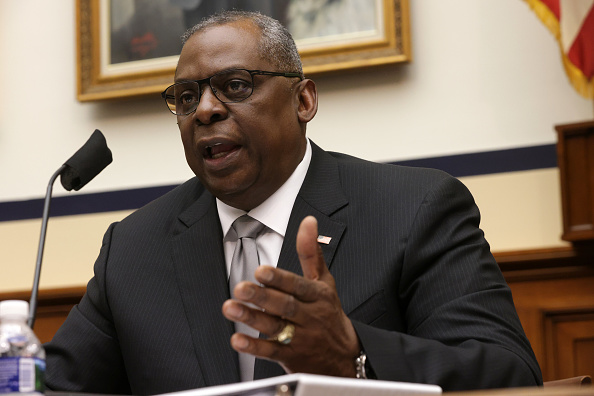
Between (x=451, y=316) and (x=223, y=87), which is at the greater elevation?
(x=223, y=87)

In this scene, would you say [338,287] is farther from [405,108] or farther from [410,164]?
[405,108]

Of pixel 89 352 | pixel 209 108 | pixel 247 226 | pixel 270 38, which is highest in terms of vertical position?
pixel 270 38

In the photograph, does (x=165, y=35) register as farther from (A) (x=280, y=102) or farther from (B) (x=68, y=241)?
(A) (x=280, y=102)

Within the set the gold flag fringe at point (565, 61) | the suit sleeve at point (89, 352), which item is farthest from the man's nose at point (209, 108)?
the gold flag fringe at point (565, 61)

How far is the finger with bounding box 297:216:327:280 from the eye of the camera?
5.01 feet

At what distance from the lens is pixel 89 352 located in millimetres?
2309

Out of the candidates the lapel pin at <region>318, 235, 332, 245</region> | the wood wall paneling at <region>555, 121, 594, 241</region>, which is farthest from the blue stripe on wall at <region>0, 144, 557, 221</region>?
the lapel pin at <region>318, 235, 332, 245</region>

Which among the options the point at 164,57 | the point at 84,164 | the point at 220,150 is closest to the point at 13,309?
the point at 84,164

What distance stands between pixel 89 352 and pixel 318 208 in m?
0.77

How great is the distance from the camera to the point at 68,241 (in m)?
4.18

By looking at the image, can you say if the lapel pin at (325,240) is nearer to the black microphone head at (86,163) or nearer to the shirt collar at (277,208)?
the shirt collar at (277,208)

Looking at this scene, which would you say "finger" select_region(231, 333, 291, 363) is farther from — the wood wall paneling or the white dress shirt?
the wood wall paneling

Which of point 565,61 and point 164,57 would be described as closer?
point 565,61

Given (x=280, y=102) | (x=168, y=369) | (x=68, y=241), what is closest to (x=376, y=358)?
(x=168, y=369)
